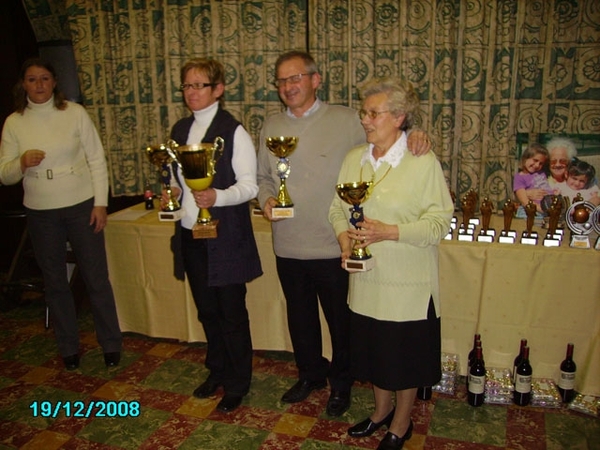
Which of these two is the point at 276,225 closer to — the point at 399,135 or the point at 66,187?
the point at 399,135

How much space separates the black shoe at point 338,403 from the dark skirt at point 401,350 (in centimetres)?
46

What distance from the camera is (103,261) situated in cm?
284

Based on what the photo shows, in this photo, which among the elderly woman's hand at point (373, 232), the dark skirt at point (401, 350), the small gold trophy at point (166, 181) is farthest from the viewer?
the small gold trophy at point (166, 181)

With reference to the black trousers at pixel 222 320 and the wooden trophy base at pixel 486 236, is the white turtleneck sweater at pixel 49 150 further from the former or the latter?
the wooden trophy base at pixel 486 236

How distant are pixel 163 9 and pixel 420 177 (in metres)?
2.51

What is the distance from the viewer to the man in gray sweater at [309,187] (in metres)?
2.15

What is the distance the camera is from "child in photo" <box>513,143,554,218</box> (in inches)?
107

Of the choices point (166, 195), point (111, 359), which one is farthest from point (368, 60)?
point (111, 359)

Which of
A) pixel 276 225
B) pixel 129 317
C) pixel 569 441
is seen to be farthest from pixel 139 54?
pixel 569 441

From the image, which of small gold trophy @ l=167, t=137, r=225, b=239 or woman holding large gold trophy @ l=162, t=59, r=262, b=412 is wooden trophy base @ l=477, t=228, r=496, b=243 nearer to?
woman holding large gold trophy @ l=162, t=59, r=262, b=412

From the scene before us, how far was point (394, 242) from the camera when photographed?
1.86 m

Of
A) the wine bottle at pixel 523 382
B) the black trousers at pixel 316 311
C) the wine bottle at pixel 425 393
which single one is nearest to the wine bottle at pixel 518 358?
the wine bottle at pixel 523 382

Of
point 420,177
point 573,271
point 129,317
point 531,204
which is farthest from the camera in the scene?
point 129,317
